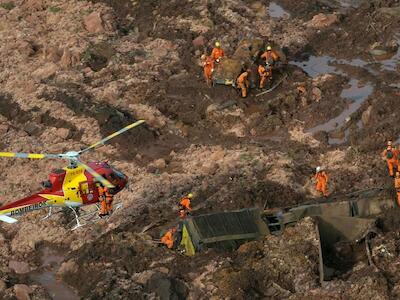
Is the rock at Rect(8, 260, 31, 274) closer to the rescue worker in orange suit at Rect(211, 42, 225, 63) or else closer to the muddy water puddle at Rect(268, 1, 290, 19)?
the rescue worker in orange suit at Rect(211, 42, 225, 63)

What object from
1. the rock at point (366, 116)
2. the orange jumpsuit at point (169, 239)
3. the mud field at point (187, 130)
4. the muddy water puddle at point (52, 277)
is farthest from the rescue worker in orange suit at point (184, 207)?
the rock at point (366, 116)

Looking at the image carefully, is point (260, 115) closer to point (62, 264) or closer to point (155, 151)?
point (155, 151)

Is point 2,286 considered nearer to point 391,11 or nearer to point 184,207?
point 184,207

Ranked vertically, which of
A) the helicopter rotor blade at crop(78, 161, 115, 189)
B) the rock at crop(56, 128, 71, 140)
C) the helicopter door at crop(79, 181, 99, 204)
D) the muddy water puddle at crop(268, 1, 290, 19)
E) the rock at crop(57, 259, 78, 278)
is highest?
the helicopter rotor blade at crop(78, 161, 115, 189)

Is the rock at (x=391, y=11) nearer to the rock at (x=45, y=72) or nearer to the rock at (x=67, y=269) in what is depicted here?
the rock at (x=45, y=72)

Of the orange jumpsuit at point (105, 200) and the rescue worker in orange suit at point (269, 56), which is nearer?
the orange jumpsuit at point (105, 200)

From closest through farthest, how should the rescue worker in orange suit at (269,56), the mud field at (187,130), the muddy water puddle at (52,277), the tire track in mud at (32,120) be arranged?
the mud field at (187,130)
the muddy water puddle at (52,277)
the tire track in mud at (32,120)
the rescue worker in orange suit at (269,56)

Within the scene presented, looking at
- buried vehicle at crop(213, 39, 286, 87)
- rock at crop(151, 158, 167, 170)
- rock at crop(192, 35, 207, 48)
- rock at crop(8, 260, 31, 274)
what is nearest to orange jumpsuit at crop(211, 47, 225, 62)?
buried vehicle at crop(213, 39, 286, 87)

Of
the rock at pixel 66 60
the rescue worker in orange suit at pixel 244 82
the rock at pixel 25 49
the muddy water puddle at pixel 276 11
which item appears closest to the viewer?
the rescue worker in orange suit at pixel 244 82
